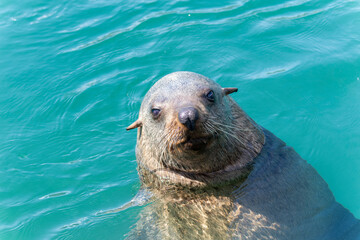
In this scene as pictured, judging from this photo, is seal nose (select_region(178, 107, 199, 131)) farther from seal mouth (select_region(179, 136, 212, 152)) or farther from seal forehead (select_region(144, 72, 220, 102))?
seal forehead (select_region(144, 72, 220, 102))

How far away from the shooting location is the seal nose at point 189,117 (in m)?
4.18

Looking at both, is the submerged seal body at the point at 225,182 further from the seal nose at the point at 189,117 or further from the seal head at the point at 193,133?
the seal nose at the point at 189,117

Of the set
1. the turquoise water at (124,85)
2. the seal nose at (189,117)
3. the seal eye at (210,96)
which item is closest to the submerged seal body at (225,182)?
the seal eye at (210,96)

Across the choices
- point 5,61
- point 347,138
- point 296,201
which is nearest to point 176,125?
point 296,201

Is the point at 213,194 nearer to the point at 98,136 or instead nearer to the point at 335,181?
the point at 335,181

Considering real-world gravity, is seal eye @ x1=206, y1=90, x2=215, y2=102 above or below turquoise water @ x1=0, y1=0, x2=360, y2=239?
above

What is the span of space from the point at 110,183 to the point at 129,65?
332cm

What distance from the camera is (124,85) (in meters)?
8.94

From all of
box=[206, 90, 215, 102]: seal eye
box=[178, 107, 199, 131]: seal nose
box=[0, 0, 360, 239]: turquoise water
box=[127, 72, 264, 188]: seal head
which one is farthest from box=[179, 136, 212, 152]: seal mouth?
box=[0, 0, 360, 239]: turquoise water

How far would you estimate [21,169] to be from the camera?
7.48 m

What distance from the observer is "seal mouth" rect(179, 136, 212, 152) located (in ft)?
14.4

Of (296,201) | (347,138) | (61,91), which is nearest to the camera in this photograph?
(296,201)

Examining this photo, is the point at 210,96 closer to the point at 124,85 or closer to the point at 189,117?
the point at 189,117

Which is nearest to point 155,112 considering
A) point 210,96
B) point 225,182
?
point 210,96
